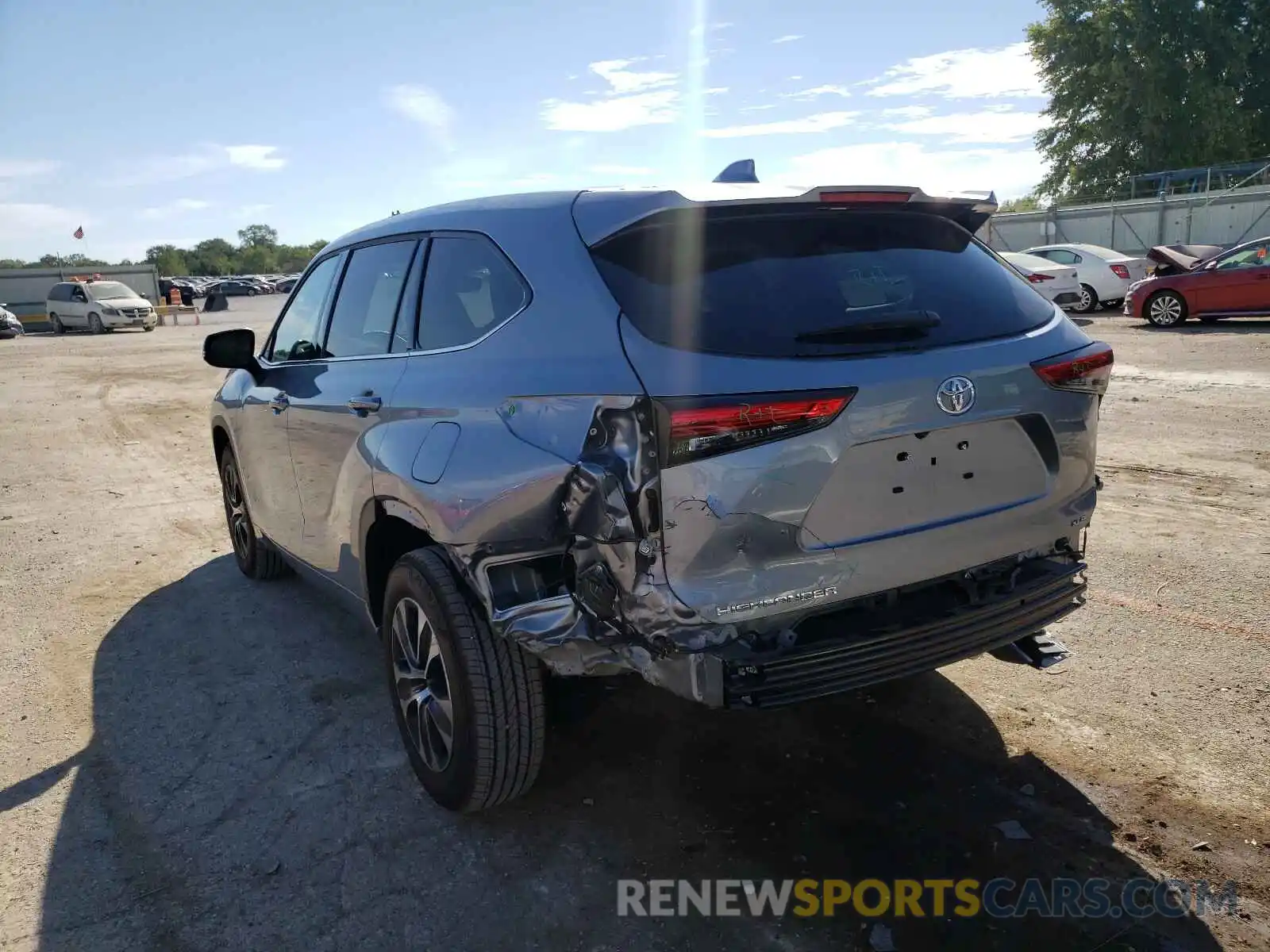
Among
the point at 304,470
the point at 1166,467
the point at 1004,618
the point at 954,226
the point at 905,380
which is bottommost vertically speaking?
the point at 1166,467

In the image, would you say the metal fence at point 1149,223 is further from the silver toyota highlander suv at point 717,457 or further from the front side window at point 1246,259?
the silver toyota highlander suv at point 717,457

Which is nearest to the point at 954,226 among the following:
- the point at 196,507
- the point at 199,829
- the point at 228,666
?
the point at 199,829

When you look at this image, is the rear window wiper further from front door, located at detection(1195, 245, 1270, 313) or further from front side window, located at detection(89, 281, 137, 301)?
front side window, located at detection(89, 281, 137, 301)

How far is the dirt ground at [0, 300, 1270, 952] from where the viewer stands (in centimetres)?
274

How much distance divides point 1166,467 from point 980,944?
18.1 feet

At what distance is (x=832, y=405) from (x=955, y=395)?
412 millimetres

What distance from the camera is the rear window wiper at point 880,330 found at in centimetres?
267

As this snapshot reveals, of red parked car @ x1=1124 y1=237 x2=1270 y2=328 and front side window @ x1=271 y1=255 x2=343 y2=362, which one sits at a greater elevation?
front side window @ x1=271 y1=255 x2=343 y2=362

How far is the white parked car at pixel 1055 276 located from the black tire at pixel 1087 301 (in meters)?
0.34

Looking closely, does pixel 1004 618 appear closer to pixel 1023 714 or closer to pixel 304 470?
pixel 1023 714

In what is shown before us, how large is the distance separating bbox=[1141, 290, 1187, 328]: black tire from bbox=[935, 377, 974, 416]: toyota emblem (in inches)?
640

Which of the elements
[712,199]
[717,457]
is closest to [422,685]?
[717,457]

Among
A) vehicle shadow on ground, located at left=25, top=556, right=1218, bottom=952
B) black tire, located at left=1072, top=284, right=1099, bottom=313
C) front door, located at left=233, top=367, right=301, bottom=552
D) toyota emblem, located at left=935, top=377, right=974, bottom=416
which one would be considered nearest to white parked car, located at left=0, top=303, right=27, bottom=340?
black tire, located at left=1072, top=284, right=1099, bottom=313

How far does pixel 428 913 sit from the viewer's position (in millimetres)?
2770
